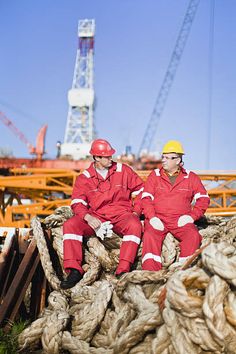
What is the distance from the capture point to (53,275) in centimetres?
394

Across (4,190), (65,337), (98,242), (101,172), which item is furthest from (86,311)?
(4,190)

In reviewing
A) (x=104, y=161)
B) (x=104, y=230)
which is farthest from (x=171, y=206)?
(x=104, y=161)

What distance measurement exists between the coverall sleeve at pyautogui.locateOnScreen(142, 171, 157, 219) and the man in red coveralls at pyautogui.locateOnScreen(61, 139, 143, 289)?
4.4 inches

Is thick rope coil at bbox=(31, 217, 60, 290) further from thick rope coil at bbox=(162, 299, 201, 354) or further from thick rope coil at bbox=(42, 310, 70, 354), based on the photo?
thick rope coil at bbox=(162, 299, 201, 354)

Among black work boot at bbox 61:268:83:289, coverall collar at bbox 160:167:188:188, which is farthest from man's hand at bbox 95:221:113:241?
coverall collar at bbox 160:167:188:188

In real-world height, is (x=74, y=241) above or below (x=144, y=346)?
above

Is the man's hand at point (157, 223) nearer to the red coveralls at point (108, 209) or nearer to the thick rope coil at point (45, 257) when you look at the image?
the red coveralls at point (108, 209)

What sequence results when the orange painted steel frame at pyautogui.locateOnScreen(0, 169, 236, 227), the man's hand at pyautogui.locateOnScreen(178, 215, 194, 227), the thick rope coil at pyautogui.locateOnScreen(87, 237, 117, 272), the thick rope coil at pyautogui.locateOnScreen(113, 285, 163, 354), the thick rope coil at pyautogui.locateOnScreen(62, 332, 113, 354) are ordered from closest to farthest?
the thick rope coil at pyautogui.locateOnScreen(113, 285, 163, 354) → the thick rope coil at pyautogui.locateOnScreen(62, 332, 113, 354) → the thick rope coil at pyautogui.locateOnScreen(87, 237, 117, 272) → the man's hand at pyautogui.locateOnScreen(178, 215, 194, 227) → the orange painted steel frame at pyautogui.locateOnScreen(0, 169, 236, 227)

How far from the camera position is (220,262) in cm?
214

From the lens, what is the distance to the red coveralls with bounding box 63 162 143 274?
414 cm

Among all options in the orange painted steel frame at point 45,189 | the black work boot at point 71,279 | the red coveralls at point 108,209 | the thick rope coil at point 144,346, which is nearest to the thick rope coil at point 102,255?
the red coveralls at point 108,209

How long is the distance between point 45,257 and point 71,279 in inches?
12.3

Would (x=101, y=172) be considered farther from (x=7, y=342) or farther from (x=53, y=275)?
(x=7, y=342)

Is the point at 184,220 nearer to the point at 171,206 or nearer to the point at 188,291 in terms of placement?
the point at 171,206
